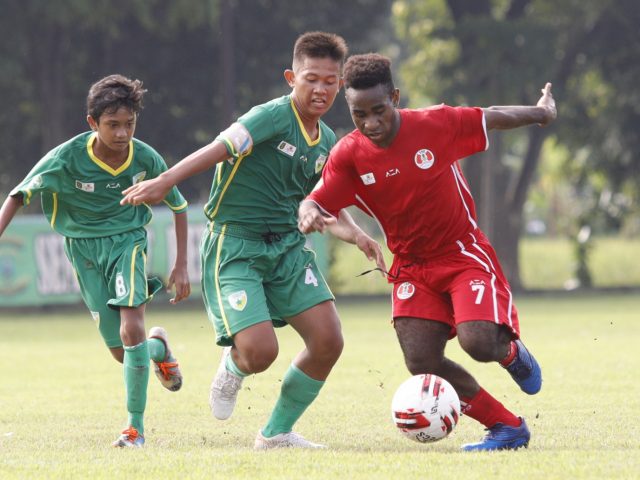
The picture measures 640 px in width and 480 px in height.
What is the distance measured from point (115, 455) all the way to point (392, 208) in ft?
6.60

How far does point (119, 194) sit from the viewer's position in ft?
26.5

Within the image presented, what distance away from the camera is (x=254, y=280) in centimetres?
723

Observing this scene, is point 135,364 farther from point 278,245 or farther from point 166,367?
point 278,245

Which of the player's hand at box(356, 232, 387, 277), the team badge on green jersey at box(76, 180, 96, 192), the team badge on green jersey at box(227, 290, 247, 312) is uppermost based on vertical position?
the team badge on green jersey at box(76, 180, 96, 192)

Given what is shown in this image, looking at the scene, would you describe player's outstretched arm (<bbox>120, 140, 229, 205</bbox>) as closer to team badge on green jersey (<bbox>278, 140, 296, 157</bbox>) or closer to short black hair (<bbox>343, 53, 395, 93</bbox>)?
team badge on green jersey (<bbox>278, 140, 296, 157</bbox>)

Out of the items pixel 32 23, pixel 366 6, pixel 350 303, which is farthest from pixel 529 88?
pixel 32 23

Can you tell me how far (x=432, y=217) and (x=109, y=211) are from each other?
2272 mm

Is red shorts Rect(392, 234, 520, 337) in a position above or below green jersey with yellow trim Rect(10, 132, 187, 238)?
below

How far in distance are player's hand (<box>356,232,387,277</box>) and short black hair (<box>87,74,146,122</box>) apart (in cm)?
193

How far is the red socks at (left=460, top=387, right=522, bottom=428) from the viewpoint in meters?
6.81

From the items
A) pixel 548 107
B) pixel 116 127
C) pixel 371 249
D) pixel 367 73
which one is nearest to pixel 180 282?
pixel 116 127

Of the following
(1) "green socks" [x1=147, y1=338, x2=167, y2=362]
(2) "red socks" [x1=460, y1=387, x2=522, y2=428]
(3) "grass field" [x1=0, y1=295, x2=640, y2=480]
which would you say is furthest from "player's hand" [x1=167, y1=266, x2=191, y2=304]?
(2) "red socks" [x1=460, y1=387, x2=522, y2=428]

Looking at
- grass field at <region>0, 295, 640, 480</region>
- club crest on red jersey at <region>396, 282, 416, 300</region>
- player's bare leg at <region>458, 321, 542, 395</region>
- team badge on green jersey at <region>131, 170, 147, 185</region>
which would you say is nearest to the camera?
grass field at <region>0, 295, 640, 480</region>

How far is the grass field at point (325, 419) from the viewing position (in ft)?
20.1
